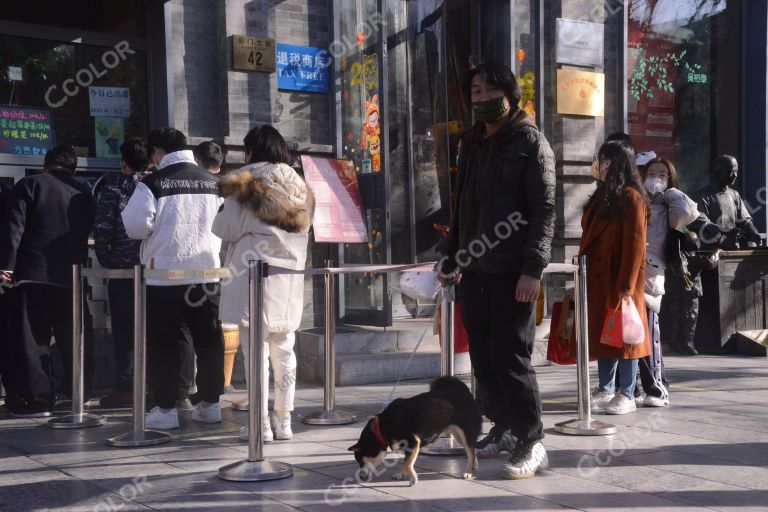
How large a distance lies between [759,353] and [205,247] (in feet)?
21.0

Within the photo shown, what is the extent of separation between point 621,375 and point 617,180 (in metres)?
1.37

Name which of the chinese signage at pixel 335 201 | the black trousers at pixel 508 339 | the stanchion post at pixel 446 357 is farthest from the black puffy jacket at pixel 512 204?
the chinese signage at pixel 335 201

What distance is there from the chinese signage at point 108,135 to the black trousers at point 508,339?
16.8 feet

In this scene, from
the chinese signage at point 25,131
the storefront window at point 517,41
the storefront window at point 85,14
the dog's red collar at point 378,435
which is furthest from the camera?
the storefront window at point 517,41

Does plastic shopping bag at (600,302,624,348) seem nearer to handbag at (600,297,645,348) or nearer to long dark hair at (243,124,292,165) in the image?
handbag at (600,297,645,348)

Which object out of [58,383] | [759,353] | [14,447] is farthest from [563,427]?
[759,353]

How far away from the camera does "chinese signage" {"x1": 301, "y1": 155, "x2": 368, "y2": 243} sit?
29.6 feet

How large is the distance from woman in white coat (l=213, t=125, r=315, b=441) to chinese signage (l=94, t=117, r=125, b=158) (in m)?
3.58

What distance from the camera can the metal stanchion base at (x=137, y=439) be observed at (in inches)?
223

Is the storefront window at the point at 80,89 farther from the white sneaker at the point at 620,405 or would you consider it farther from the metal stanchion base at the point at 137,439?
the white sneaker at the point at 620,405

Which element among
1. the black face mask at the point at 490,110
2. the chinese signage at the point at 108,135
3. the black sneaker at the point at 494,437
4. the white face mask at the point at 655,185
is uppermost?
the chinese signage at the point at 108,135

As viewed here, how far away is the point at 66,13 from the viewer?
8836mm

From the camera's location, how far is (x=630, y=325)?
6230mm

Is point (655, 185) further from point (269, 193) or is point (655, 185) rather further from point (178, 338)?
point (178, 338)
